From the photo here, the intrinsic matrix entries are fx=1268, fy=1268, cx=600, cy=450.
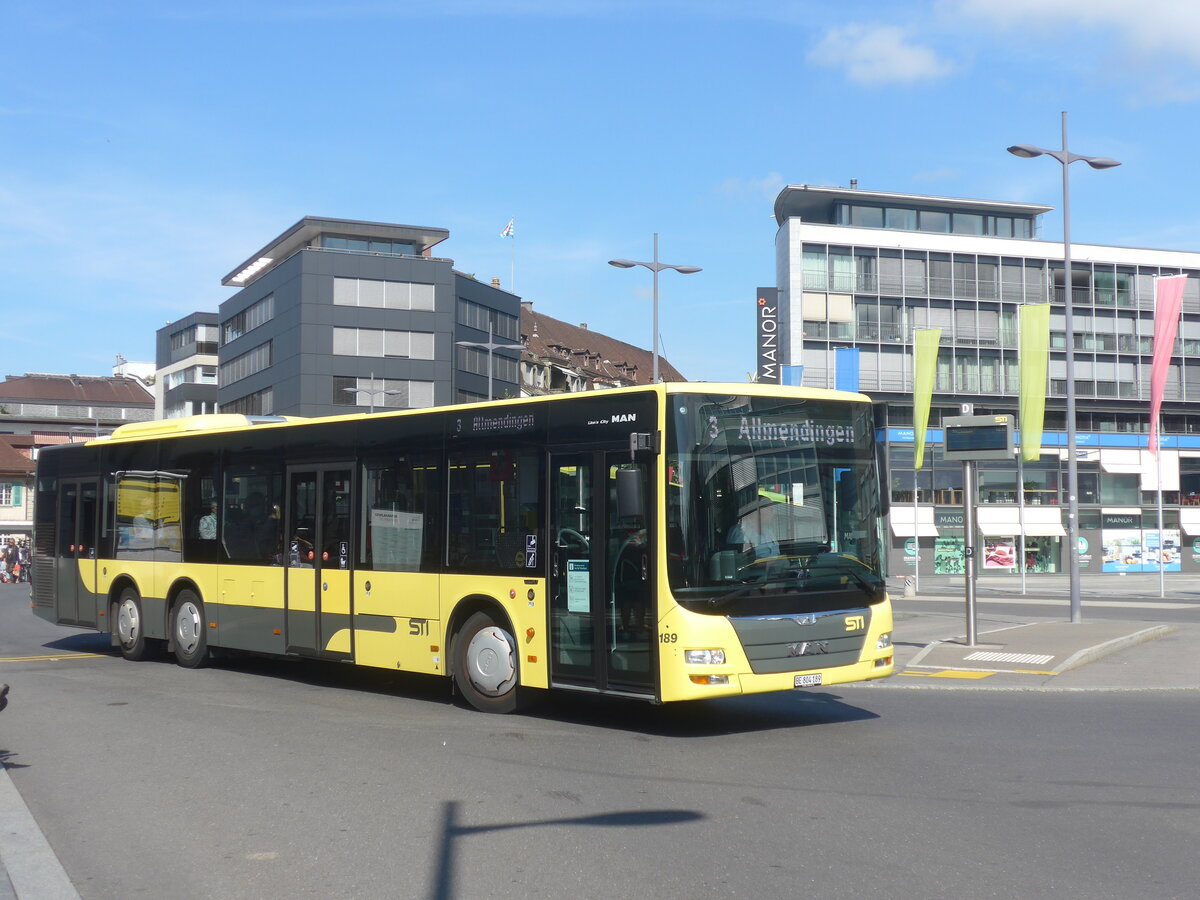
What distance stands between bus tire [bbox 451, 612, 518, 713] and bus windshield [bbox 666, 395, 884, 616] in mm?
2335

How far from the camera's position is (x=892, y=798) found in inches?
309

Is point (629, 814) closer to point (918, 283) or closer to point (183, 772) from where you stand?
point (183, 772)

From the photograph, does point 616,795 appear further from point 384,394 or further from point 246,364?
point 246,364

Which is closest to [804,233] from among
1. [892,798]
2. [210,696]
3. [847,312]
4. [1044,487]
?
[847,312]

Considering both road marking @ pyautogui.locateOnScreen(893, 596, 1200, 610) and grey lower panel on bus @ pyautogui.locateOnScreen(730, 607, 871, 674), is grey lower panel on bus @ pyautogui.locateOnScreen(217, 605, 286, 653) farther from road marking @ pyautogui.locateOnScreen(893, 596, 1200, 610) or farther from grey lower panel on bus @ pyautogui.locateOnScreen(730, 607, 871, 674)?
road marking @ pyautogui.locateOnScreen(893, 596, 1200, 610)

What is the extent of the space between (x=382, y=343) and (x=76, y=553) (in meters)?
57.1

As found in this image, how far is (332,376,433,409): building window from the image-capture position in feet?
241

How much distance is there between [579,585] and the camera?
10.9m

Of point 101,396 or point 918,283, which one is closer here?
point 918,283

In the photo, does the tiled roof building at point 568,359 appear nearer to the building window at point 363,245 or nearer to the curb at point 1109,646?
the building window at point 363,245

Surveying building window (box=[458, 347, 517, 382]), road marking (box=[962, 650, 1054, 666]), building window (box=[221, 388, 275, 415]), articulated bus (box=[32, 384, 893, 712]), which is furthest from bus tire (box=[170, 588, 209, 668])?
building window (box=[221, 388, 275, 415])

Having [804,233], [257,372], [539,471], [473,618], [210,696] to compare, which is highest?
[804,233]

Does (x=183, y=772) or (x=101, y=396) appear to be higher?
(x=101, y=396)

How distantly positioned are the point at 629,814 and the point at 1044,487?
6101cm
